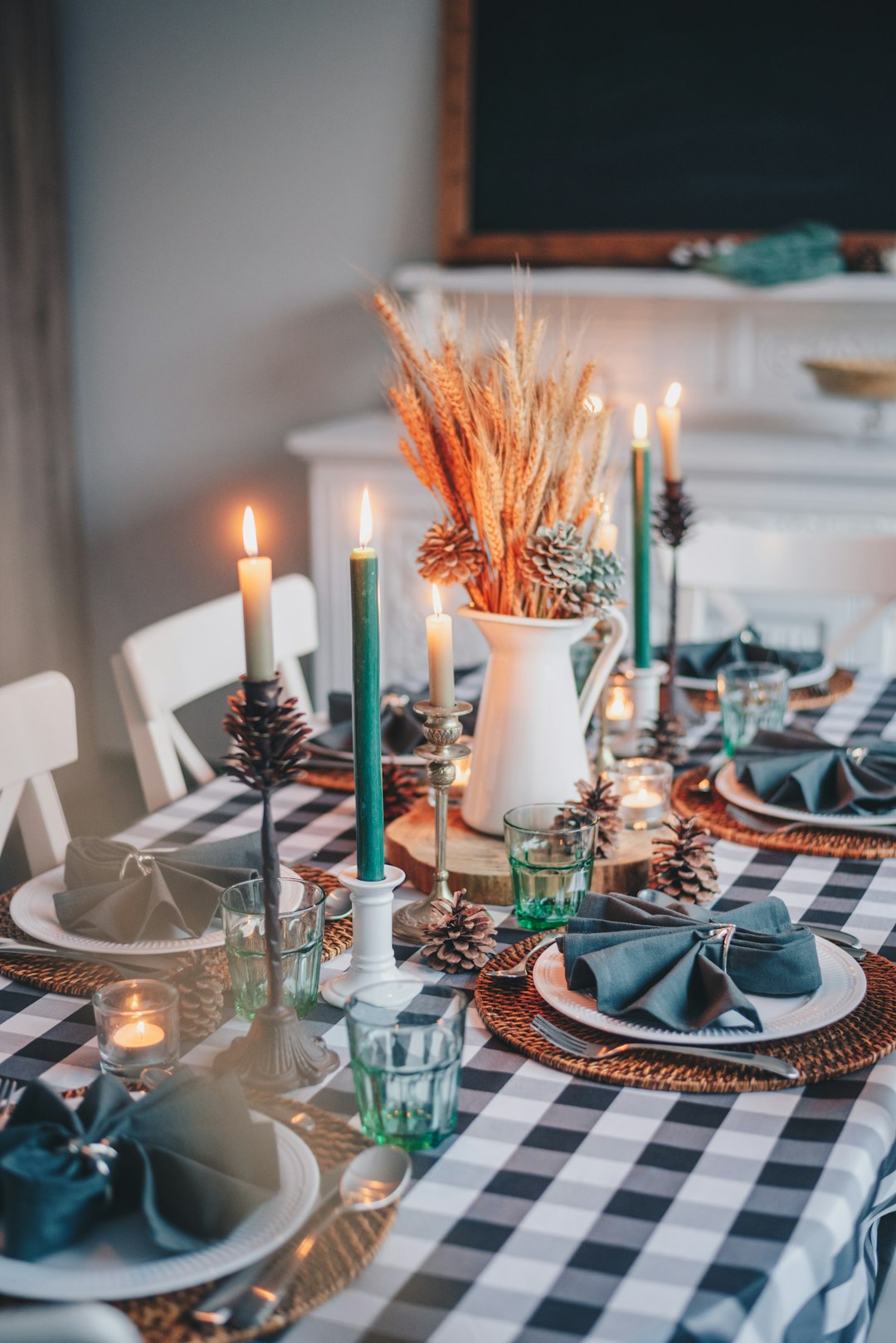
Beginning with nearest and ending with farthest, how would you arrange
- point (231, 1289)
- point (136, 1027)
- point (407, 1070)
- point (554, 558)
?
point (231, 1289) < point (407, 1070) < point (136, 1027) < point (554, 558)

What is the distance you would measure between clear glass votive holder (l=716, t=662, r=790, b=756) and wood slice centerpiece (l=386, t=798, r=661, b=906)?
0.31 meters

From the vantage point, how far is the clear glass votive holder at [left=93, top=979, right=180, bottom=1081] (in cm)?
93

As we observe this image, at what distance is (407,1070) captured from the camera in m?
0.83

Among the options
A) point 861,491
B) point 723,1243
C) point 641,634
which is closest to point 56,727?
point 641,634

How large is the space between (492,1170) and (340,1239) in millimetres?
114

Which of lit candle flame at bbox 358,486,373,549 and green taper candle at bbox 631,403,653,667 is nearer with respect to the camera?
lit candle flame at bbox 358,486,373,549

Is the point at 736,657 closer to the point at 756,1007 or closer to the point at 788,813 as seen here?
the point at 788,813

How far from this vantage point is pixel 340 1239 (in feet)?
2.44

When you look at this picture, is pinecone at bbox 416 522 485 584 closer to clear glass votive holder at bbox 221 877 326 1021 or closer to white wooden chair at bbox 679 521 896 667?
clear glass votive holder at bbox 221 877 326 1021

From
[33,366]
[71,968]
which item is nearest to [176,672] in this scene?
[71,968]

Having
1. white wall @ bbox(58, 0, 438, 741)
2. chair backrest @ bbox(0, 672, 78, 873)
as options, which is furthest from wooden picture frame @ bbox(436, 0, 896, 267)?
chair backrest @ bbox(0, 672, 78, 873)

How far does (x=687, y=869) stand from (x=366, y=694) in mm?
389

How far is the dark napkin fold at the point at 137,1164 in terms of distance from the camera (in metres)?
0.71

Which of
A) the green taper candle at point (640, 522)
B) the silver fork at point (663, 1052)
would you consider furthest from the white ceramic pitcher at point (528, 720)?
the silver fork at point (663, 1052)
